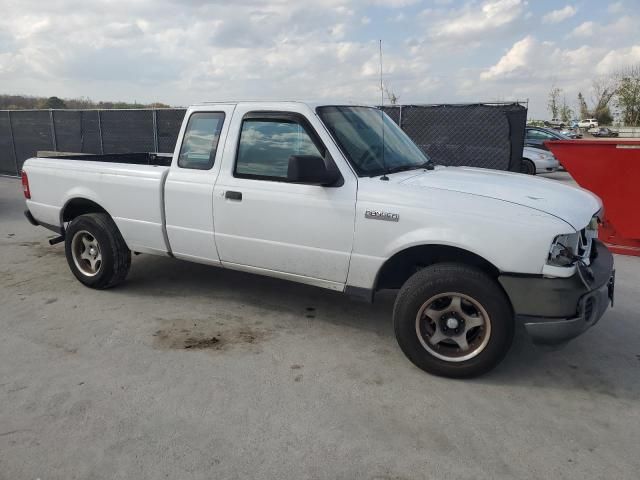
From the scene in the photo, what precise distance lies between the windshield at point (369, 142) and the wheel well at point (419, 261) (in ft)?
2.26

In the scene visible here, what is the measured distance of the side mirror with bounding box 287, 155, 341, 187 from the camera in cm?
353

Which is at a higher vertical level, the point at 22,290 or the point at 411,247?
the point at 411,247

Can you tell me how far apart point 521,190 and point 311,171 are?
4.97 feet

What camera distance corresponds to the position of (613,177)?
6.80 m

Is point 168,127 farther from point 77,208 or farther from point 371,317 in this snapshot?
point 371,317

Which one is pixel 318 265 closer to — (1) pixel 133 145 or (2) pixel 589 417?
(2) pixel 589 417

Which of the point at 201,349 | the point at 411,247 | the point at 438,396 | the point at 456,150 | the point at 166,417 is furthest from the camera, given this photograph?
the point at 456,150

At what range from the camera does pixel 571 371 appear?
3707mm

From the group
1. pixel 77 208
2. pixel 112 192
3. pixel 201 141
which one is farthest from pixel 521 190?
pixel 77 208

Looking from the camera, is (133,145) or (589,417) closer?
(589,417)

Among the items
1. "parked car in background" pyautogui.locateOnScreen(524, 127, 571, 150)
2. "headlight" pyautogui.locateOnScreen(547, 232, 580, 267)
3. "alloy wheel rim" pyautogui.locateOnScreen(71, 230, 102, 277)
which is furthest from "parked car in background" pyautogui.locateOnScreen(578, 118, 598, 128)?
"alloy wheel rim" pyautogui.locateOnScreen(71, 230, 102, 277)

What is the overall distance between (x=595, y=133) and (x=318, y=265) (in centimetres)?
4276

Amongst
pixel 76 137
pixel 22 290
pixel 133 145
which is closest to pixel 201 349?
pixel 22 290

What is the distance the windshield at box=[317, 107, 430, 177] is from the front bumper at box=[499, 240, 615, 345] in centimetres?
131
